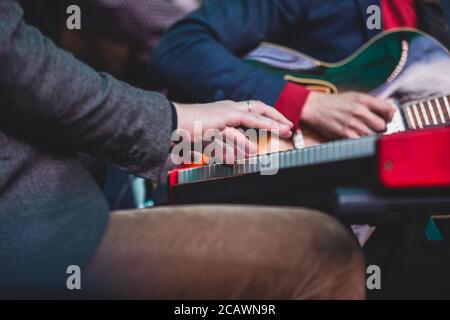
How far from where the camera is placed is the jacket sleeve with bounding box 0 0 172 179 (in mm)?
570

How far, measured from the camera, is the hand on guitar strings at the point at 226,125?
0.67m

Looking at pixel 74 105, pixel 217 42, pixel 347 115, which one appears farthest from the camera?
pixel 217 42

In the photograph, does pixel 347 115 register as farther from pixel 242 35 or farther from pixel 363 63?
pixel 242 35

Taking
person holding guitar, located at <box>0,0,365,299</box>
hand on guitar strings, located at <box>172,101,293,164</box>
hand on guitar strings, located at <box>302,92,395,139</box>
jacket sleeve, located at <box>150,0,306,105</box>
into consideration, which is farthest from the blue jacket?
person holding guitar, located at <box>0,0,365,299</box>

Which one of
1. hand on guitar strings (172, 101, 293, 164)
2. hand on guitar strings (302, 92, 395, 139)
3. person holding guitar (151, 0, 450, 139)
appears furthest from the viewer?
person holding guitar (151, 0, 450, 139)

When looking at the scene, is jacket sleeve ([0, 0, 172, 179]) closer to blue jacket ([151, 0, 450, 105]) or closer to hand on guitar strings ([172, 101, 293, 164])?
hand on guitar strings ([172, 101, 293, 164])

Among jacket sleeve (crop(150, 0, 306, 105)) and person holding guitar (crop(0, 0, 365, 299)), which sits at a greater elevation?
jacket sleeve (crop(150, 0, 306, 105))

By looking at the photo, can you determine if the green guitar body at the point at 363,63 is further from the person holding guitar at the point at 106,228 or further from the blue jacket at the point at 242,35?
the person holding guitar at the point at 106,228

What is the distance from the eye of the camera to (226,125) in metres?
0.69

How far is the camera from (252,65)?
115cm

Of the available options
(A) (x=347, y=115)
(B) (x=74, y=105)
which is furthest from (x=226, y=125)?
(A) (x=347, y=115)

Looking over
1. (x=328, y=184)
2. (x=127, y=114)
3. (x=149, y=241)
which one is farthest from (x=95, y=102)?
(x=328, y=184)

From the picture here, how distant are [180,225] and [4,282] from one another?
184 millimetres

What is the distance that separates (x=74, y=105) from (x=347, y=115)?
0.54 meters
